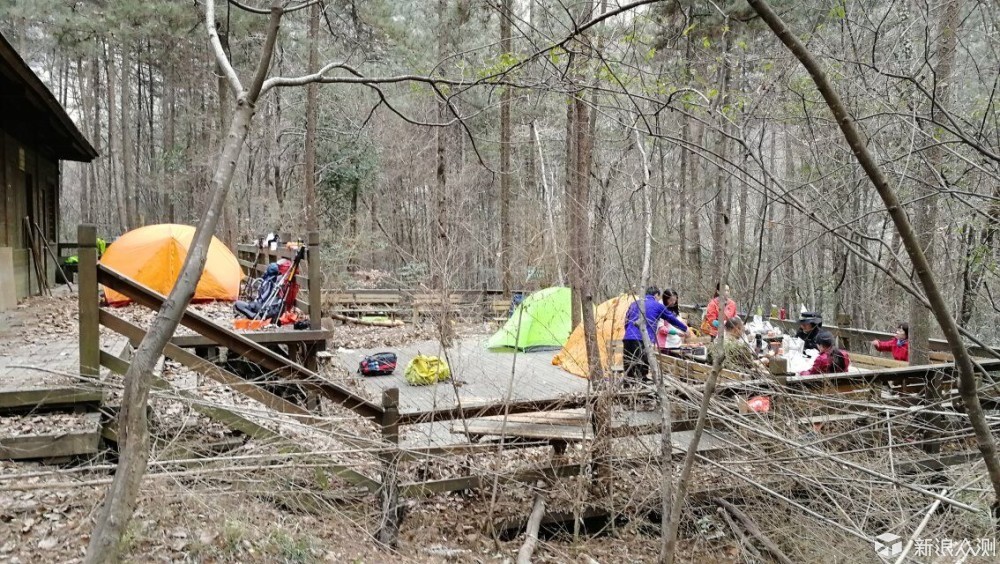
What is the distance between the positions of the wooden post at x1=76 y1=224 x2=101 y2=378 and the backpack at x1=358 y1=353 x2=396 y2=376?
645cm

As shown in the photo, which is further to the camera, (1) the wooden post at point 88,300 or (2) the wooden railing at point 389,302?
(2) the wooden railing at point 389,302

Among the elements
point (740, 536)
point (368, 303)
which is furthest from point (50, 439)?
point (368, 303)

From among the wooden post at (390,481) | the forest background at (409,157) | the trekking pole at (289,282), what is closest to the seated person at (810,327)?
the forest background at (409,157)

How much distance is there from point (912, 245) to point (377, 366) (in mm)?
10466

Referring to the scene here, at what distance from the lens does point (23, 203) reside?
1330 centimetres

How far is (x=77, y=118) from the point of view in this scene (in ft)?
128

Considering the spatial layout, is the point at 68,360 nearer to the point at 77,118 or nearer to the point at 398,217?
the point at 398,217

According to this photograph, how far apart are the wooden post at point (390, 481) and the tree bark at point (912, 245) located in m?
4.53

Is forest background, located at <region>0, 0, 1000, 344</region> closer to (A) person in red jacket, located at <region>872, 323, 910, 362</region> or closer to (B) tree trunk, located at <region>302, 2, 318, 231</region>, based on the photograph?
(B) tree trunk, located at <region>302, 2, 318, 231</region>

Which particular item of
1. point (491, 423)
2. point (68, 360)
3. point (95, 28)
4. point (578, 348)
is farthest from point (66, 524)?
point (95, 28)

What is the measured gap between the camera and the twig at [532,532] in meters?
5.35

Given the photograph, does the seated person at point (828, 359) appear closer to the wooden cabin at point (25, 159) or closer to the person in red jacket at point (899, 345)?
the person in red jacket at point (899, 345)

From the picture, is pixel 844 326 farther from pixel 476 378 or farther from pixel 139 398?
pixel 139 398

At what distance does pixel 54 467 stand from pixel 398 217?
80.7 ft
